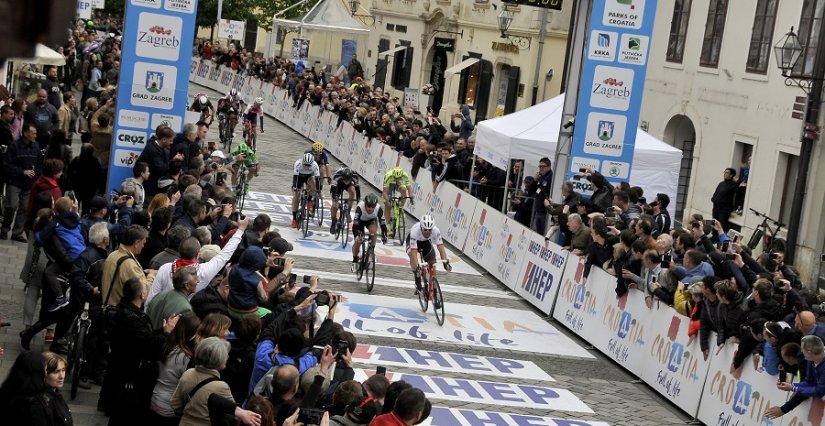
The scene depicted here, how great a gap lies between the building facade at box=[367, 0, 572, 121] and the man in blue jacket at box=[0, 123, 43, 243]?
24808 millimetres

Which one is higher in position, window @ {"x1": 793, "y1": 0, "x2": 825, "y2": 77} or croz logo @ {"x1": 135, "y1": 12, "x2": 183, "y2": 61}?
window @ {"x1": 793, "y1": 0, "x2": 825, "y2": 77}

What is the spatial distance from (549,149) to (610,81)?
2.12 m

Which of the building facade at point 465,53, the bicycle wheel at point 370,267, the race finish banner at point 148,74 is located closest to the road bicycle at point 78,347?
the race finish banner at point 148,74

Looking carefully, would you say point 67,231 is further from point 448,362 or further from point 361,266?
point 361,266

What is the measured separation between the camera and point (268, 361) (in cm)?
866

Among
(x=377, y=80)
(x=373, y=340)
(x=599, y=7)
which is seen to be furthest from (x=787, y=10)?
(x=377, y=80)

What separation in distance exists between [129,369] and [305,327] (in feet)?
4.37

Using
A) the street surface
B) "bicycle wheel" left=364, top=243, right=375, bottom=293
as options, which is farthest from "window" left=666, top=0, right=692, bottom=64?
"bicycle wheel" left=364, top=243, right=375, bottom=293

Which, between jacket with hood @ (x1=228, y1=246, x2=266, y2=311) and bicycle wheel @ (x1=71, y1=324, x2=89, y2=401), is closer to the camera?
jacket with hood @ (x1=228, y1=246, x2=266, y2=311)

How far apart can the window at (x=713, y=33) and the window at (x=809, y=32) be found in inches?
171

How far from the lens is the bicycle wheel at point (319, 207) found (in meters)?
24.4

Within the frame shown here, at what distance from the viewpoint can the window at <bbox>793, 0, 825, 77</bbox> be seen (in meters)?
27.0

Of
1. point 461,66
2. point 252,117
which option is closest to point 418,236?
point 252,117

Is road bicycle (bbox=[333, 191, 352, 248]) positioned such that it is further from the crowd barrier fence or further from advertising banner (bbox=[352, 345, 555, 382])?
advertising banner (bbox=[352, 345, 555, 382])
